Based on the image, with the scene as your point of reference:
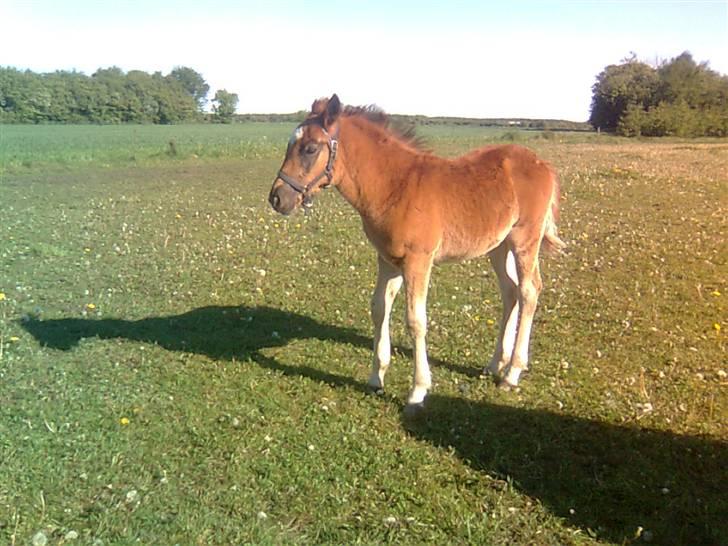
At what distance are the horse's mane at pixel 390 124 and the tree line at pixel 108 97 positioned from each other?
1871 cm

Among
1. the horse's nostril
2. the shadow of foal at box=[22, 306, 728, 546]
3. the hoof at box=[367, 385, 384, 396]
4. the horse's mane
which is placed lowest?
the hoof at box=[367, 385, 384, 396]

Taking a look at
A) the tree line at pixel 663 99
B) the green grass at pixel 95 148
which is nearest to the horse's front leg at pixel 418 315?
the green grass at pixel 95 148

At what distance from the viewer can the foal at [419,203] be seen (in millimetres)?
6320

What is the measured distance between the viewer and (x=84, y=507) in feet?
15.4

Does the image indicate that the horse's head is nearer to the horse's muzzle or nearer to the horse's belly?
the horse's muzzle

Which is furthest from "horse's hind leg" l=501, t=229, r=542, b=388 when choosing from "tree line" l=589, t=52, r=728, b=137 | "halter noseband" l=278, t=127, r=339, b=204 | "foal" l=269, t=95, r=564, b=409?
"tree line" l=589, t=52, r=728, b=137

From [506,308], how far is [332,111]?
123 inches

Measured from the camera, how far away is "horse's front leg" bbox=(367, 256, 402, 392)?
6.96 metres

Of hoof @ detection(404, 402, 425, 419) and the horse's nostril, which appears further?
hoof @ detection(404, 402, 425, 419)

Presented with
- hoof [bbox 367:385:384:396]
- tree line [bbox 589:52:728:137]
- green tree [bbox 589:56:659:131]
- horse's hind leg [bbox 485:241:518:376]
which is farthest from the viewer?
green tree [bbox 589:56:659:131]

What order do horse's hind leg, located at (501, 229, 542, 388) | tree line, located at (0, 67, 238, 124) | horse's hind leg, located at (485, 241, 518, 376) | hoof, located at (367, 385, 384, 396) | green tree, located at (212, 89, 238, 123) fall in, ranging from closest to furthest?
hoof, located at (367, 385, 384, 396)
horse's hind leg, located at (501, 229, 542, 388)
horse's hind leg, located at (485, 241, 518, 376)
tree line, located at (0, 67, 238, 124)
green tree, located at (212, 89, 238, 123)

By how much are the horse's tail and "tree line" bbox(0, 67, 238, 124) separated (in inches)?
779

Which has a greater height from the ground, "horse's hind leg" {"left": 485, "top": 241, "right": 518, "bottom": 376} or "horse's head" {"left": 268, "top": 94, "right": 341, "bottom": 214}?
"horse's head" {"left": 268, "top": 94, "right": 341, "bottom": 214}

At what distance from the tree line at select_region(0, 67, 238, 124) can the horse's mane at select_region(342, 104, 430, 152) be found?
1871cm
